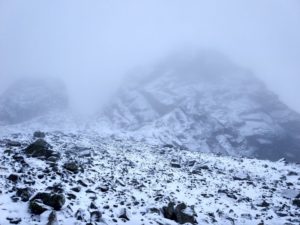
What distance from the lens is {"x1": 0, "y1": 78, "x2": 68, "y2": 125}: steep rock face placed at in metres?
155

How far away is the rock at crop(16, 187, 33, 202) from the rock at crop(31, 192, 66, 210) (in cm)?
42

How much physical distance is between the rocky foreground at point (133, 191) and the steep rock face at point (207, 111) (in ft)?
243

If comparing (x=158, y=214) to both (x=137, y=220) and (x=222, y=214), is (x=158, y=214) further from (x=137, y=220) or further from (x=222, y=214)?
(x=222, y=214)

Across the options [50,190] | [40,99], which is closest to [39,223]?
[50,190]

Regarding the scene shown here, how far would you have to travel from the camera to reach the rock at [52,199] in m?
16.9

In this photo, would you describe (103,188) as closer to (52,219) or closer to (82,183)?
(82,183)

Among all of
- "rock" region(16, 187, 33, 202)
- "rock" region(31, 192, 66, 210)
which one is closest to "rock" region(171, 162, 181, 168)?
"rock" region(31, 192, 66, 210)

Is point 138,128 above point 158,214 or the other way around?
above

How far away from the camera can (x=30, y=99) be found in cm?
16950

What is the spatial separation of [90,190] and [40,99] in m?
161

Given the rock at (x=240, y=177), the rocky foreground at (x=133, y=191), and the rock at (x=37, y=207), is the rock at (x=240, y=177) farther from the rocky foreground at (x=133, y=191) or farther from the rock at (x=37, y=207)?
the rock at (x=37, y=207)

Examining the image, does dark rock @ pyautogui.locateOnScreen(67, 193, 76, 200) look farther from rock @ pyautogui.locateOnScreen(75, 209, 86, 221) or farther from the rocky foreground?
rock @ pyautogui.locateOnScreen(75, 209, 86, 221)

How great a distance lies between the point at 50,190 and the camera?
59.9ft

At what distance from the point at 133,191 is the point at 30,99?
6349 inches
